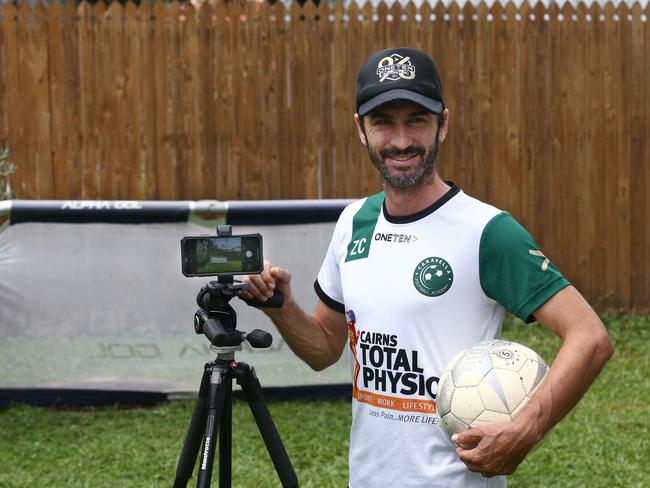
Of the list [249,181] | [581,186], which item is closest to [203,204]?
[249,181]

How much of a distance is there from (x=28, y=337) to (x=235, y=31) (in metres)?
3.57

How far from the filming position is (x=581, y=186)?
911 cm

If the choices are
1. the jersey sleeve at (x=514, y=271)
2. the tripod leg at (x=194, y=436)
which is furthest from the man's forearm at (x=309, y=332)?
the jersey sleeve at (x=514, y=271)

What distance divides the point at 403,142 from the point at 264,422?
1204mm

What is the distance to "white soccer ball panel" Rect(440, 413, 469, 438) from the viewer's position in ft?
7.97

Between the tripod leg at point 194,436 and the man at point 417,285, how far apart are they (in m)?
0.58

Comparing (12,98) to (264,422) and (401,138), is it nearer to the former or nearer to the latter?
(264,422)

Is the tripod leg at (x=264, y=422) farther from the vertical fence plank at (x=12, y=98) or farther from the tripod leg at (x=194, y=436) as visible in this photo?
the vertical fence plank at (x=12, y=98)

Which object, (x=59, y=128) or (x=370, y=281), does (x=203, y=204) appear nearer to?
(x=59, y=128)

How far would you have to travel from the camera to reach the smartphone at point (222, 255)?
2932mm

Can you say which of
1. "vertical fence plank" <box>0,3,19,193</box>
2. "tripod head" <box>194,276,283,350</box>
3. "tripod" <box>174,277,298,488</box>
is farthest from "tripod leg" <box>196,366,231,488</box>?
"vertical fence plank" <box>0,3,19,193</box>

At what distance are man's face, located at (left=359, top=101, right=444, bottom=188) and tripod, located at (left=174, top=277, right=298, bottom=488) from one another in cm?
59

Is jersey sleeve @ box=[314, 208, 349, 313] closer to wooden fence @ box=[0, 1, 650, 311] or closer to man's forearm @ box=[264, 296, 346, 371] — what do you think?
man's forearm @ box=[264, 296, 346, 371]

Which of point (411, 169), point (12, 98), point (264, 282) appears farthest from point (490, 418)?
point (12, 98)
